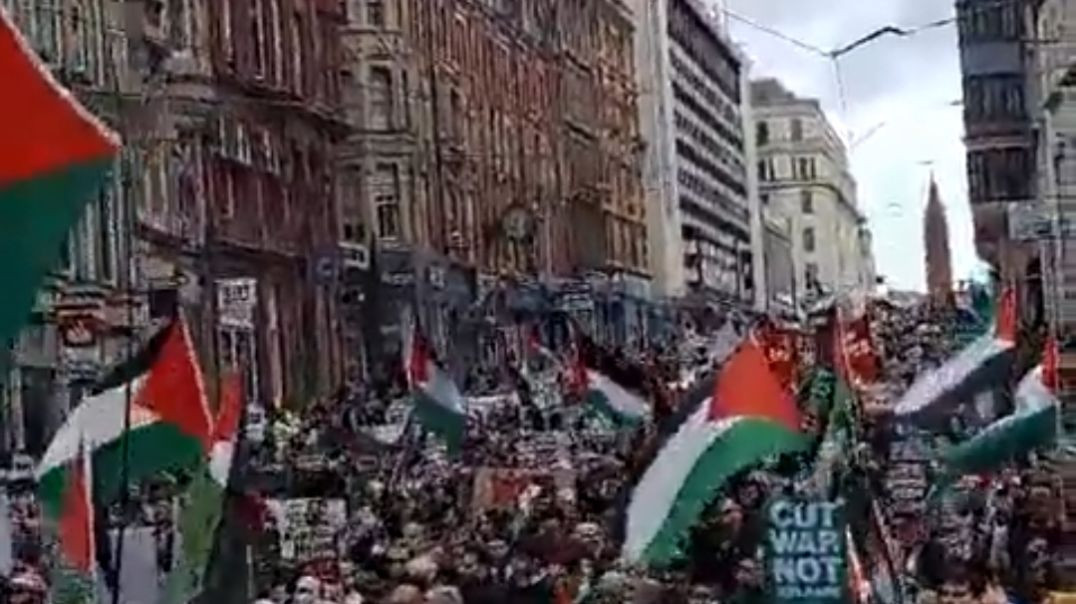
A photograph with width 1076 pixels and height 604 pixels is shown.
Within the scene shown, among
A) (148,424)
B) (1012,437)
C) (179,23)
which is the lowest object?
(1012,437)

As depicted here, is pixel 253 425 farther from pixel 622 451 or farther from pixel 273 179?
pixel 273 179

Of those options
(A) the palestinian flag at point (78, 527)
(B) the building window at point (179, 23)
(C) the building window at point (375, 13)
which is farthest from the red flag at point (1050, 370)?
(C) the building window at point (375, 13)

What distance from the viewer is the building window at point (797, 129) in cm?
12902

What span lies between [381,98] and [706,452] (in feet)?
124

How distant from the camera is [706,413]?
14.6 metres

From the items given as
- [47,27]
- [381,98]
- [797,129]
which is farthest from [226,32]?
[797,129]

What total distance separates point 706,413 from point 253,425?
1410cm

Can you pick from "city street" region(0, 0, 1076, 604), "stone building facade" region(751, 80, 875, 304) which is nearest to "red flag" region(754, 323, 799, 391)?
"city street" region(0, 0, 1076, 604)

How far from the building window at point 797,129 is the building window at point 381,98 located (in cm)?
7769

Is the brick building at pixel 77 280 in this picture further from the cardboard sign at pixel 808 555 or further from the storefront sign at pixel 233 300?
the cardboard sign at pixel 808 555

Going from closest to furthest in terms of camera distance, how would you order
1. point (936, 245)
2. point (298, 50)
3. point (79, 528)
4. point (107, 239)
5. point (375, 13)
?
point (79, 528)
point (107, 239)
point (298, 50)
point (375, 13)
point (936, 245)

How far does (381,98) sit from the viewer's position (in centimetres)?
5172

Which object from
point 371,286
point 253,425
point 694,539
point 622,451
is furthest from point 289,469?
point 371,286

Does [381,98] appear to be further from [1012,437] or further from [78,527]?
[78,527]
